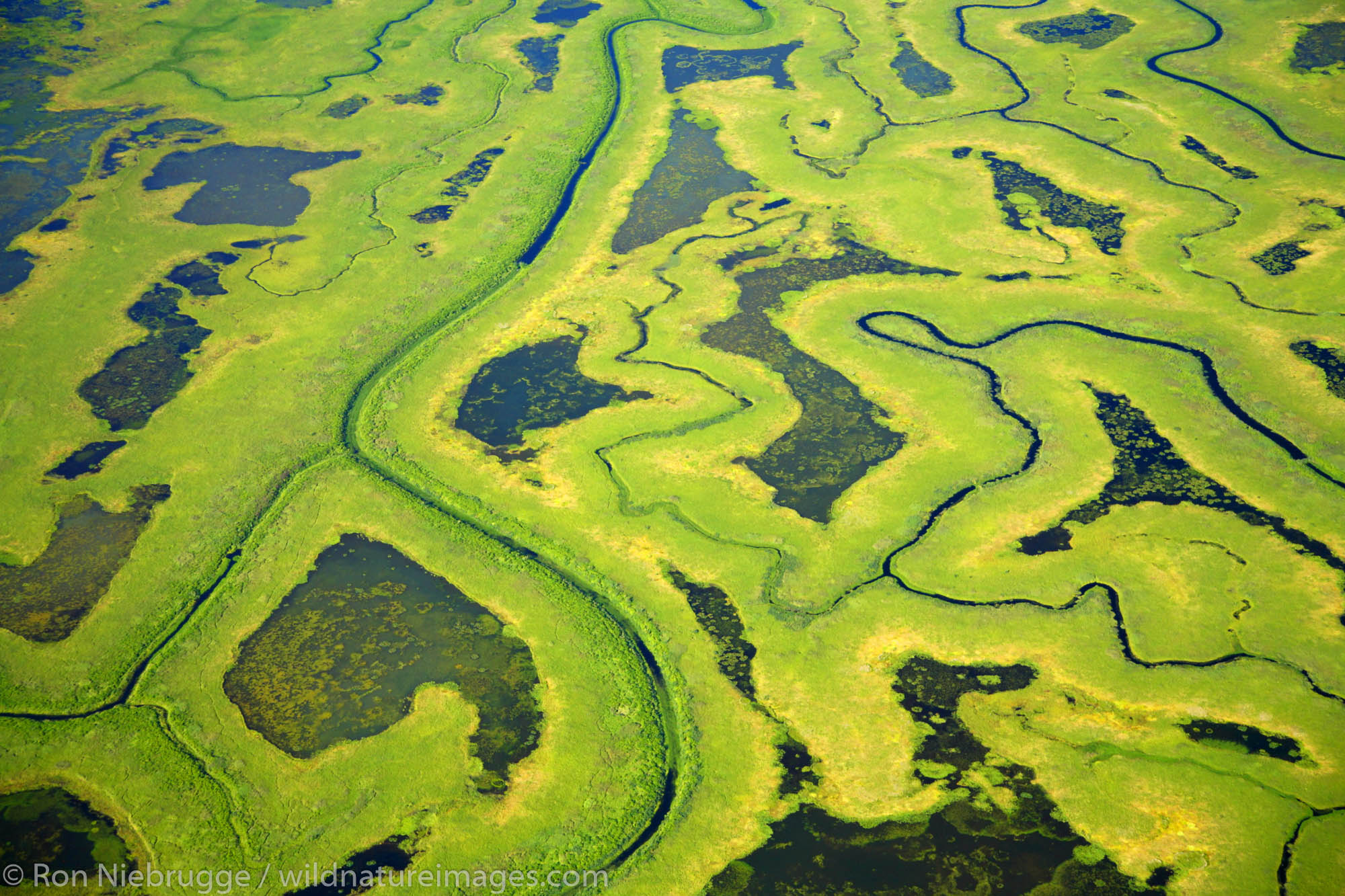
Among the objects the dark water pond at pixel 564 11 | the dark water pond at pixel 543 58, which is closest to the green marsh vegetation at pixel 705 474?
the dark water pond at pixel 543 58

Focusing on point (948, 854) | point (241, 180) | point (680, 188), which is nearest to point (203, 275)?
point (241, 180)

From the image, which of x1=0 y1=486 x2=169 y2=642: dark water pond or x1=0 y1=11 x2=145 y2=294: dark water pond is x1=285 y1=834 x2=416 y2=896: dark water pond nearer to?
x1=0 y1=486 x2=169 y2=642: dark water pond

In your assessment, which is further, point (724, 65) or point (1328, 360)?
point (724, 65)

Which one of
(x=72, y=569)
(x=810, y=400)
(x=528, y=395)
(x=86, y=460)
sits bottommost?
(x=72, y=569)

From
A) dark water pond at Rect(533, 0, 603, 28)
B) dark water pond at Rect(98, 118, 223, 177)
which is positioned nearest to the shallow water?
dark water pond at Rect(98, 118, 223, 177)

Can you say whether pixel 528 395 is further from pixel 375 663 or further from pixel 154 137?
pixel 154 137

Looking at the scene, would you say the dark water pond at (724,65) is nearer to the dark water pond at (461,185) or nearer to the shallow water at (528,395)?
the dark water pond at (461,185)
